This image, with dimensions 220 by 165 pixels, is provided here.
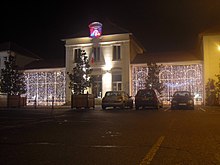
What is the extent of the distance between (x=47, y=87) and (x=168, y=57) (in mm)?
17939

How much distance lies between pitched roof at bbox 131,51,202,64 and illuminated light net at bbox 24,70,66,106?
36.5 ft

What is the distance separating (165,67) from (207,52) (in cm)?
557

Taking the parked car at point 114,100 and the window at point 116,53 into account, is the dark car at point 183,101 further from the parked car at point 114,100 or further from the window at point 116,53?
the window at point 116,53

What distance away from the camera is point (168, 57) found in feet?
133

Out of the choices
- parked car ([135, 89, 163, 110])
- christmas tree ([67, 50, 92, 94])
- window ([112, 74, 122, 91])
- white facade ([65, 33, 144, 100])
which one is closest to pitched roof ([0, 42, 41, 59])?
white facade ([65, 33, 144, 100])

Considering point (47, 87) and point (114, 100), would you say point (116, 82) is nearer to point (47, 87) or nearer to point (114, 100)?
point (47, 87)

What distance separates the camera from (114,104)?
936 inches

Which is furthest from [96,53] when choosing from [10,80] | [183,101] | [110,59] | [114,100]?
[183,101]

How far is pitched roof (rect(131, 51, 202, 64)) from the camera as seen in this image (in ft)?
125

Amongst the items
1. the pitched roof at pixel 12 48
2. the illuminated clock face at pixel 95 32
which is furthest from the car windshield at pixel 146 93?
the pitched roof at pixel 12 48

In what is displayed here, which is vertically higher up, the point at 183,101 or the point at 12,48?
the point at 12,48

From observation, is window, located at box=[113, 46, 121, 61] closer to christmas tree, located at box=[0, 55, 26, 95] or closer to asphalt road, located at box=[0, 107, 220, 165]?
christmas tree, located at box=[0, 55, 26, 95]

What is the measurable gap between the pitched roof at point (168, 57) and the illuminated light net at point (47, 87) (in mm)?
11125

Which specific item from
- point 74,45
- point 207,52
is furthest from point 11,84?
point 207,52
